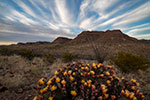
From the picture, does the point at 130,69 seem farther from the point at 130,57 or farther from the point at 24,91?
the point at 24,91

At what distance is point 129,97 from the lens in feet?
5.41

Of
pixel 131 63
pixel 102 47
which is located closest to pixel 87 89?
pixel 131 63

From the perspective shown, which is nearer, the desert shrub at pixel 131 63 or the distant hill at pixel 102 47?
the desert shrub at pixel 131 63

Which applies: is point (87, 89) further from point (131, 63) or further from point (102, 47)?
point (102, 47)

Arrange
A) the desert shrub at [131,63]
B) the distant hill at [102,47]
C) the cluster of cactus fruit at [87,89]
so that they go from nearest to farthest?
1. the cluster of cactus fruit at [87,89]
2. the desert shrub at [131,63]
3. the distant hill at [102,47]

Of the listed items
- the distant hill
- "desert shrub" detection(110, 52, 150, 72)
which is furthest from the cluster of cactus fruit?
"desert shrub" detection(110, 52, 150, 72)

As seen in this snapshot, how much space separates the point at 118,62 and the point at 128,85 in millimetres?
3577

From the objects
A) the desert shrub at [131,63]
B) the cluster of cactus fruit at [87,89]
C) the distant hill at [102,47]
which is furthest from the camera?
the distant hill at [102,47]

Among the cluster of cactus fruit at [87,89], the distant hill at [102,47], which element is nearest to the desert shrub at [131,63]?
the distant hill at [102,47]

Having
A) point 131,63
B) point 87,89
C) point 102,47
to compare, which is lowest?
point 131,63

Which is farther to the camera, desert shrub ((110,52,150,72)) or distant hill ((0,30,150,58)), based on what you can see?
distant hill ((0,30,150,58))

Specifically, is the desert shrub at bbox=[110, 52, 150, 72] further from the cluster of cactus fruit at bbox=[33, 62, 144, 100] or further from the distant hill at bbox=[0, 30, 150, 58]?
the cluster of cactus fruit at bbox=[33, 62, 144, 100]

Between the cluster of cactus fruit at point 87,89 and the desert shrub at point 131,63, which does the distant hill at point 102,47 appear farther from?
the cluster of cactus fruit at point 87,89

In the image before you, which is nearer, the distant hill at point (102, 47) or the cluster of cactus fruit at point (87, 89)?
the cluster of cactus fruit at point (87, 89)
